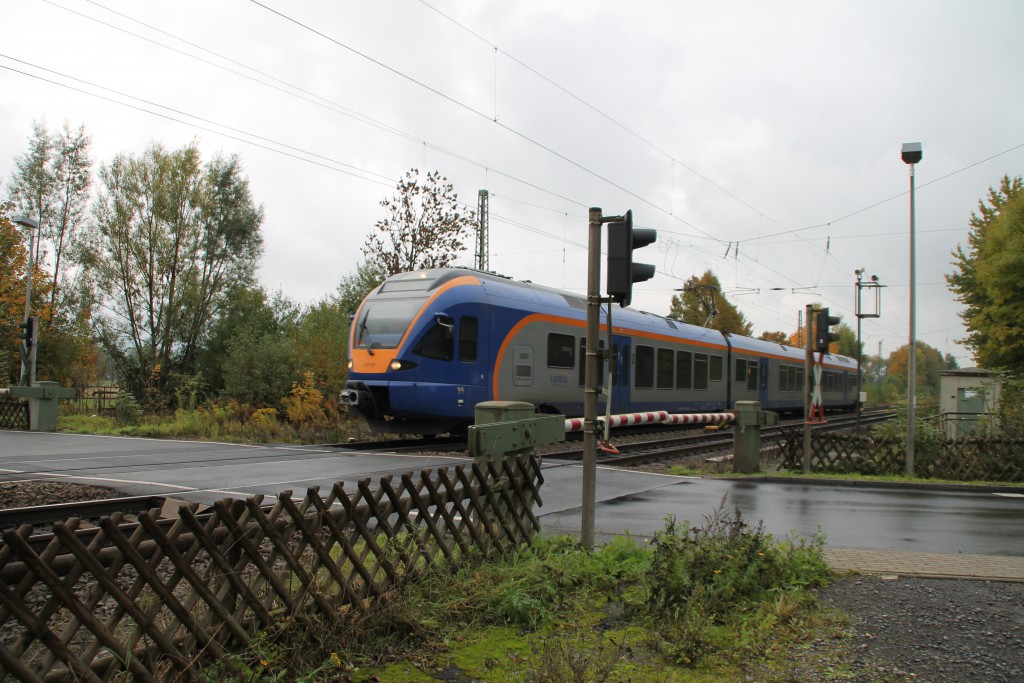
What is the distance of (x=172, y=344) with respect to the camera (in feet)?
118

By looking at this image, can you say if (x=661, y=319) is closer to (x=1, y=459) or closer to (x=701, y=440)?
(x=701, y=440)

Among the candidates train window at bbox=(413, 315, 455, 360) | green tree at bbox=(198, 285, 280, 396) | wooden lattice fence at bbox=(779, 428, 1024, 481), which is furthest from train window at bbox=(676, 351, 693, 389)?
green tree at bbox=(198, 285, 280, 396)

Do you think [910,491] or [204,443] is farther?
[204,443]

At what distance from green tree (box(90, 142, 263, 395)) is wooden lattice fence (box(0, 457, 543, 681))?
107ft

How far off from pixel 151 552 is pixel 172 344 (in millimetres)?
→ 35368

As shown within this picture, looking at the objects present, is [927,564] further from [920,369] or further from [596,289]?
[920,369]

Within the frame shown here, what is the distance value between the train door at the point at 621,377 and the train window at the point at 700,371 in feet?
16.5

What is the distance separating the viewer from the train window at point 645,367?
901 inches

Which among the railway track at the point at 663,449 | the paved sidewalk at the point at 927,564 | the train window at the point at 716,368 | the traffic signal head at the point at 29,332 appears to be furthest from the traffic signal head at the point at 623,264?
the train window at the point at 716,368

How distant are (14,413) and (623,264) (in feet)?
71.6

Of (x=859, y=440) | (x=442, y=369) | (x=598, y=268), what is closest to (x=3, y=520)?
(x=598, y=268)

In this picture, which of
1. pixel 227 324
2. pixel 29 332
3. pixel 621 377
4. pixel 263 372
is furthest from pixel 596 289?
pixel 227 324

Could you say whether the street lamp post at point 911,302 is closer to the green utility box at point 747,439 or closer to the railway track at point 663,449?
the green utility box at point 747,439

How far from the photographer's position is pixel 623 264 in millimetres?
6387
